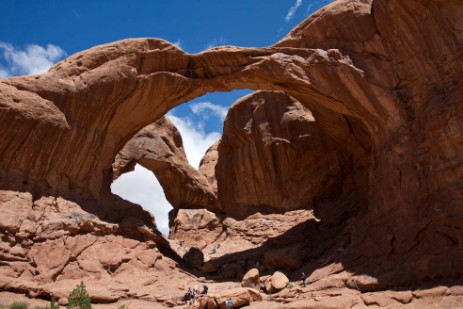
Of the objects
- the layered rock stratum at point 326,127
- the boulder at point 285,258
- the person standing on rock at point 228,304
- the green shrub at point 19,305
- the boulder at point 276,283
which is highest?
the layered rock stratum at point 326,127

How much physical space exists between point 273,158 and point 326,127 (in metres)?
5.26

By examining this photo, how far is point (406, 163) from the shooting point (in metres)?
18.3

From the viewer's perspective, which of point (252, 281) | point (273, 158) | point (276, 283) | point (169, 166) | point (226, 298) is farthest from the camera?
point (169, 166)

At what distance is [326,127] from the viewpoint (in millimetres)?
27234

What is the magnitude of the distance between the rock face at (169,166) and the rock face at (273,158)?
1.71 m

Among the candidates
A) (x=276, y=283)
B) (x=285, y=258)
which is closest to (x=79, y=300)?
(x=276, y=283)

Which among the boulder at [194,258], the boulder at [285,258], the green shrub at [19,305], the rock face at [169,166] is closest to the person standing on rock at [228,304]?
the boulder at [285,258]

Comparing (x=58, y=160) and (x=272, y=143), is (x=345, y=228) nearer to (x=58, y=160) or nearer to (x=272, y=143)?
(x=272, y=143)

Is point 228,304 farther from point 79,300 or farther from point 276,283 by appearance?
point 79,300

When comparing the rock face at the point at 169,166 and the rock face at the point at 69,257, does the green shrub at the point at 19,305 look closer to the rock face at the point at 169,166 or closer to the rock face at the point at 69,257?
the rock face at the point at 69,257

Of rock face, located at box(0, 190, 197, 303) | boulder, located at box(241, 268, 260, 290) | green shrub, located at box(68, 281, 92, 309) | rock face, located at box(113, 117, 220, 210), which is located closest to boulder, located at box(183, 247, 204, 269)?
rock face, located at box(0, 190, 197, 303)

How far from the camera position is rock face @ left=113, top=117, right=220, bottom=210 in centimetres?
3225

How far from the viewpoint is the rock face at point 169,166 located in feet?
106

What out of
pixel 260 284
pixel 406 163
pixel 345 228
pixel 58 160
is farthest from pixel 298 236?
pixel 58 160
